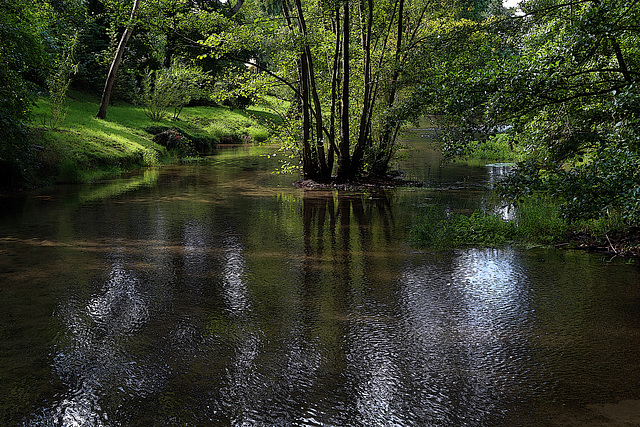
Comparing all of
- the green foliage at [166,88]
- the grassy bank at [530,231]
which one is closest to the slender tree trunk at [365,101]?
the grassy bank at [530,231]

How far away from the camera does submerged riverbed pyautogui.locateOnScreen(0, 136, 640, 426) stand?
11.9ft

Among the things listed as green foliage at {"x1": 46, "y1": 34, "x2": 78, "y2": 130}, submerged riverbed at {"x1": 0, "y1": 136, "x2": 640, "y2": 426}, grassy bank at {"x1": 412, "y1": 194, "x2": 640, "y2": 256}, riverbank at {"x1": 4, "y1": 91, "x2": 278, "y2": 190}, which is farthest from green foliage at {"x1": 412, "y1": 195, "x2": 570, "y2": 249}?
green foliage at {"x1": 46, "y1": 34, "x2": 78, "y2": 130}

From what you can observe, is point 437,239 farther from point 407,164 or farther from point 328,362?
point 407,164

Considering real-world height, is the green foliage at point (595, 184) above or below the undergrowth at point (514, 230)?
above

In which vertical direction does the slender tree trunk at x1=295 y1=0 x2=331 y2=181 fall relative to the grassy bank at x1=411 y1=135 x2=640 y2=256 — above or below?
above

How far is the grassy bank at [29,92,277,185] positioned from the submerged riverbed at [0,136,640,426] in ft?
22.4

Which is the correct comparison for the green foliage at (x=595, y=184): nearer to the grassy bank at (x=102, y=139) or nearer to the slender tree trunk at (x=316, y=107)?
the slender tree trunk at (x=316, y=107)

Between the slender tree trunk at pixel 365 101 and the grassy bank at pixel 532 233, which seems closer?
the grassy bank at pixel 532 233

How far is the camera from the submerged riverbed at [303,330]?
362 centimetres

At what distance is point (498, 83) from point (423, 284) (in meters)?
3.20

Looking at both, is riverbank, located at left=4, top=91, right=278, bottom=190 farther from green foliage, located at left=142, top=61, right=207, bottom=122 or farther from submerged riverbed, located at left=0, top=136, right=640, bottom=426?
submerged riverbed, located at left=0, top=136, right=640, bottom=426

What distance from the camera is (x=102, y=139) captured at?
19938mm

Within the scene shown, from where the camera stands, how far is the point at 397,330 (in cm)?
496

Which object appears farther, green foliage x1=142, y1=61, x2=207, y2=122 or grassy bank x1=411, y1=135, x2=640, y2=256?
green foliage x1=142, y1=61, x2=207, y2=122
